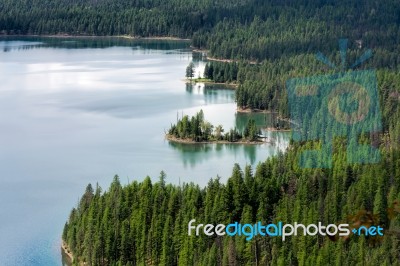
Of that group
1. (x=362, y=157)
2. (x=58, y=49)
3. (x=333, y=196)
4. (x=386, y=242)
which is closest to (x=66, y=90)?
(x=58, y=49)

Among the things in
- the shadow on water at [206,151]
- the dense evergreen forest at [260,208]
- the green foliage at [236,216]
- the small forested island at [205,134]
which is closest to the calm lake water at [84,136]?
the shadow on water at [206,151]

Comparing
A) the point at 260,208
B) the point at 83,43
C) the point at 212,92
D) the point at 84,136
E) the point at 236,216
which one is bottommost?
the point at 84,136

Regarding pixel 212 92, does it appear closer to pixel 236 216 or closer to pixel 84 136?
pixel 84 136

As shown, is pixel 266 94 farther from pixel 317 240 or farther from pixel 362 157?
pixel 317 240

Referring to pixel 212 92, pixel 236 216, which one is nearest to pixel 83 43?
pixel 212 92

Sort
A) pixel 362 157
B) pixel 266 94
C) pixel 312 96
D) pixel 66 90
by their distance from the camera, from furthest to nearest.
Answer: pixel 66 90
pixel 266 94
pixel 312 96
pixel 362 157
